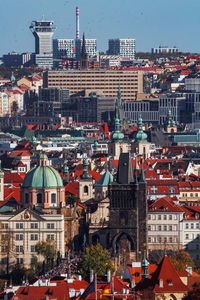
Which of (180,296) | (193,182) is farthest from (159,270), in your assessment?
(193,182)

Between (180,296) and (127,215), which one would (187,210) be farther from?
(180,296)

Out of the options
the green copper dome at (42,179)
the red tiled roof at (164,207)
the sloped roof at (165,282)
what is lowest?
the sloped roof at (165,282)

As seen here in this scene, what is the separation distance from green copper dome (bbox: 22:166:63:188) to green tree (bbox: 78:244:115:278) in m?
17.6

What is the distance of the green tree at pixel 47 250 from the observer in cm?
9707

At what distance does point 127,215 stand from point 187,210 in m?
5.03

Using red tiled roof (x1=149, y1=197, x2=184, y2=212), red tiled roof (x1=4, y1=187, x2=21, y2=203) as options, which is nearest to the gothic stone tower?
red tiled roof (x1=149, y1=197, x2=184, y2=212)

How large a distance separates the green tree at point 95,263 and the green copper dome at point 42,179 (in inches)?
692

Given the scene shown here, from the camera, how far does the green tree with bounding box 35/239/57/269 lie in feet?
318

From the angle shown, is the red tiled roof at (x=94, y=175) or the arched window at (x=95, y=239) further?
the red tiled roof at (x=94, y=175)

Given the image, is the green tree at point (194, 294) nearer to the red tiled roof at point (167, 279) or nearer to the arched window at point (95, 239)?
the red tiled roof at point (167, 279)

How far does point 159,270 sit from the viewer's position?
70.9 meters

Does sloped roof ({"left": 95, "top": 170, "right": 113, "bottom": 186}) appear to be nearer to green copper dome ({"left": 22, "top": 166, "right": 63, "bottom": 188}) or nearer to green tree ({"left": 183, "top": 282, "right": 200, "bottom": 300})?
green copper dome ({"left": 22, "top": 166, "right": 63, "bottom": 188})

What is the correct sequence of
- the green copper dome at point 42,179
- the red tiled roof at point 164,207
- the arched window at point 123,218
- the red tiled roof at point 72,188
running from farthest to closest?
1. the red tiled roof at point 72,188
2. the green copper dome at point 42,179
3. the red tiled roof at point 164,207
4. the arched window at point 123,218

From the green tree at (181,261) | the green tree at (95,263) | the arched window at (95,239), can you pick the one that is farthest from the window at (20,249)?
the green tree at (95,263)
